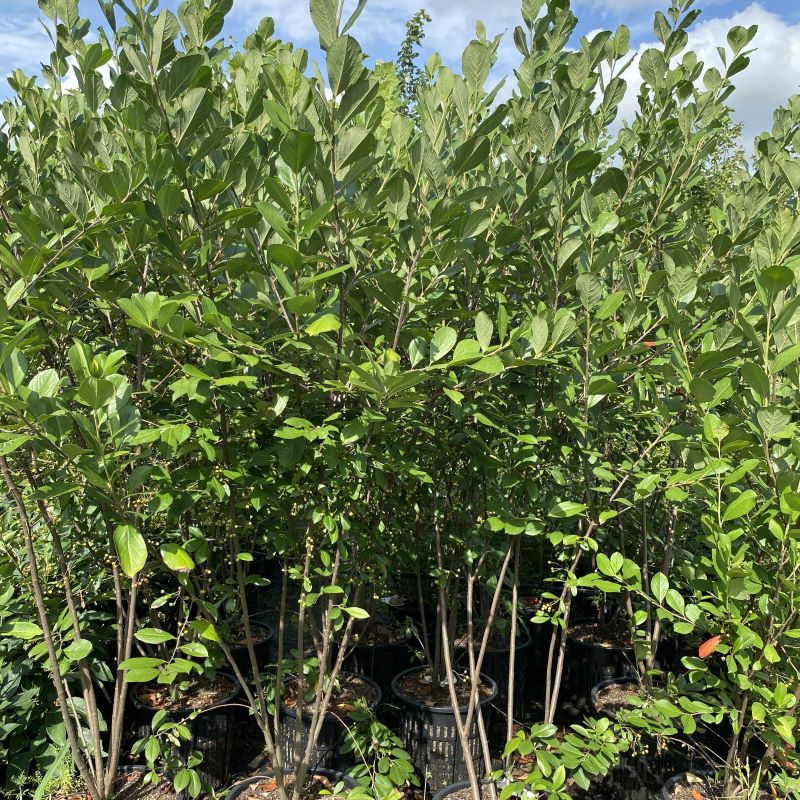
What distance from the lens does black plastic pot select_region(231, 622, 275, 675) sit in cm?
344

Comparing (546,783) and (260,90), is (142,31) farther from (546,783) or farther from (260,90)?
(546,783)

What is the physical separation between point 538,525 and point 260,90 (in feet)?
4.71

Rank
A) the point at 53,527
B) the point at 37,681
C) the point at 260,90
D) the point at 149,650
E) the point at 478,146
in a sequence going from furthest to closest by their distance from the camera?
1. the point at 149,650
2. the point at 37,681
3. the point at 53,527
4. the point at 260,90
5. the point at 478,146

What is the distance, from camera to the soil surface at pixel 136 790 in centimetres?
249

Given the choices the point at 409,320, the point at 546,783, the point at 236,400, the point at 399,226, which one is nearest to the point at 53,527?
the point at 236,400

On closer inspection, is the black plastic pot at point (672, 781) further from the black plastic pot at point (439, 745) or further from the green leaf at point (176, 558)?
the green leaf at point (176, 558)

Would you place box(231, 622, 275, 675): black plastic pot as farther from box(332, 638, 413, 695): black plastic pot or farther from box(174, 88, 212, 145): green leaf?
box(174, 88, 212, 145): green leaf

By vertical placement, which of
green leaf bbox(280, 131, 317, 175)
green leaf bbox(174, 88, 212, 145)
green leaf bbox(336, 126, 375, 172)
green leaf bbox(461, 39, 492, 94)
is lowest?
green leaf bbox(280, 131, 317, 175)

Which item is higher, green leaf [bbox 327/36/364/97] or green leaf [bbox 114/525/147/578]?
green leaf [bbox 327/36/364/97]

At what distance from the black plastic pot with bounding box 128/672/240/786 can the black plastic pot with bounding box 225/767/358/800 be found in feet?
1.15

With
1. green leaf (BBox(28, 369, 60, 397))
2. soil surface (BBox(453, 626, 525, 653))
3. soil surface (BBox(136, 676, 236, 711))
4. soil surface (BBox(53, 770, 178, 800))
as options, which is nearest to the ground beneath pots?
soil surface (BBox(136, 676, 236, 711))

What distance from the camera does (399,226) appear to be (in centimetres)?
158

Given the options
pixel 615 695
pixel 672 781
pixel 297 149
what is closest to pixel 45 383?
pixel 297 149

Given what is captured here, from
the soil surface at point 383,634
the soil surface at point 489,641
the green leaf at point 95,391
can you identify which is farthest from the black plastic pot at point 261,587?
the green leaf at point 95,391
